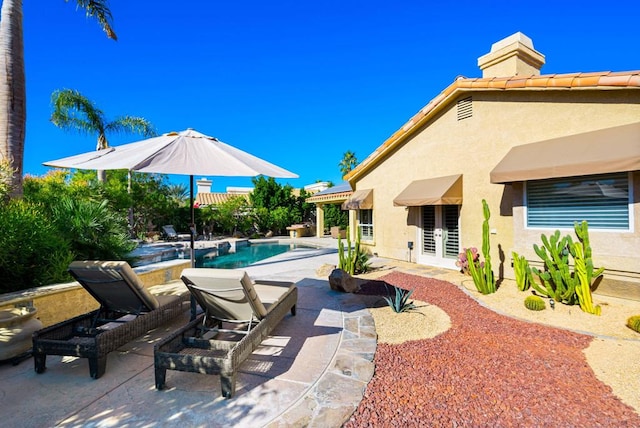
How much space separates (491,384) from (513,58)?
14.4 metres

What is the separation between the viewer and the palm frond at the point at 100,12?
13352 mm

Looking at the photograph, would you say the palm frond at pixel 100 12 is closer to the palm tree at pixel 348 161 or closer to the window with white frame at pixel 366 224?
the window with white frame at pixel 366 224

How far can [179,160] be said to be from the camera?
649 centimetres

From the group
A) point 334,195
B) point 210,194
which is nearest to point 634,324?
point 334,195

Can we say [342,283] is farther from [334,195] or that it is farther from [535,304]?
[334,195]

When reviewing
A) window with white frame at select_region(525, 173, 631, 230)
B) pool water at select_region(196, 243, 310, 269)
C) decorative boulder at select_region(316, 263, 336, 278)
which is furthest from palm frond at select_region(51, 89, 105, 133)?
window with white frame at select_region(525, 173, 631, 230)

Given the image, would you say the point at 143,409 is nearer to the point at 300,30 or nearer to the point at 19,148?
the point at 19,148

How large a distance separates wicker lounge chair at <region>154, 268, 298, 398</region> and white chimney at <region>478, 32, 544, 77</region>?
48.5 ft

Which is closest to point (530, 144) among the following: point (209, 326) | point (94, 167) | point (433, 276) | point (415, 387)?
point (433, 276)

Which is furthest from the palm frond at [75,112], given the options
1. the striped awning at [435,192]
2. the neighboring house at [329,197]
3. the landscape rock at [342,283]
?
the landscape rock at [342,283]

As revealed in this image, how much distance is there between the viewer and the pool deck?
3.95 metres

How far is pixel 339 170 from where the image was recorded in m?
67.3

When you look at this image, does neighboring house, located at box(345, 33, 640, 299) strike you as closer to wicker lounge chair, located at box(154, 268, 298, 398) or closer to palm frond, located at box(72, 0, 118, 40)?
wicker lounge chair, located at box(154, 268, 298, 398)

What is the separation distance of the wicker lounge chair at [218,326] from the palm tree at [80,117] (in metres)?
24.3
